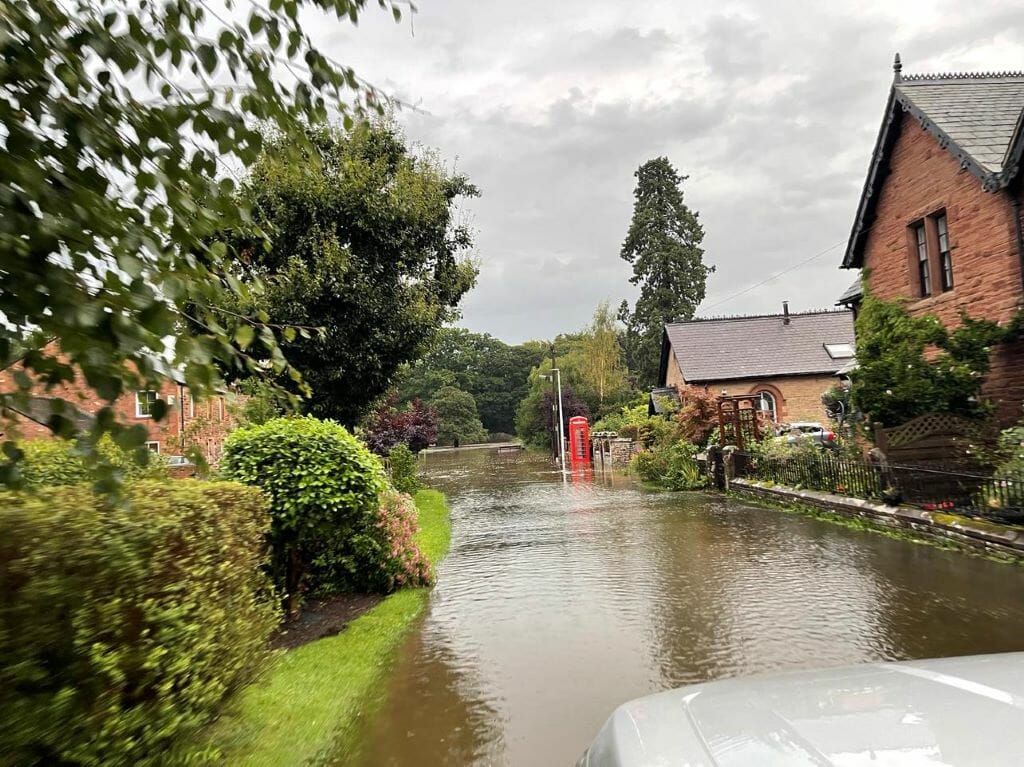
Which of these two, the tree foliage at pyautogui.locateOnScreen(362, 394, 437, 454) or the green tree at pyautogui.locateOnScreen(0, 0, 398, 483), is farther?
the tree foliage at pyautogui.locateOnScreen(362, 394, 437, 454)

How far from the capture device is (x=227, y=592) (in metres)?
3.61

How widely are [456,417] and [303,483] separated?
5999 centimetres

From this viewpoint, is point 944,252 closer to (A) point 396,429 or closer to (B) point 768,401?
(A) point 396,429

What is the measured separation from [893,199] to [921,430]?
6.42m

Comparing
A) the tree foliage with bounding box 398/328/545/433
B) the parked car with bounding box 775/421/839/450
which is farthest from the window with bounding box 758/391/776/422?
the tree foliage with bounding box 398/328/545/433

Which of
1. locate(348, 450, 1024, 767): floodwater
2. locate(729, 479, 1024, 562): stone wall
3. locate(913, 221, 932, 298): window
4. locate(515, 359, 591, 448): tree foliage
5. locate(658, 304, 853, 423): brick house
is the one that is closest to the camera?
locate(348, 450, 1024, 767): floodwater

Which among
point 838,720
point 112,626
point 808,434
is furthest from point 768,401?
point 112,626

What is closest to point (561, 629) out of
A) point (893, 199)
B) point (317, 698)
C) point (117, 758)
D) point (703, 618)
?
point (703, 618)

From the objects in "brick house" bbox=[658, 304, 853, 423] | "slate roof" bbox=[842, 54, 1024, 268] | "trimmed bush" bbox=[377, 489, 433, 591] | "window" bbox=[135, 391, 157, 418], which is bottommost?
"trimmed bush" bbox=[377, 489, 433, 591]

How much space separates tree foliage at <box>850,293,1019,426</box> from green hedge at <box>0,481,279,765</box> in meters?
12.0

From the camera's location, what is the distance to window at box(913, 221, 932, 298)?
13797mm

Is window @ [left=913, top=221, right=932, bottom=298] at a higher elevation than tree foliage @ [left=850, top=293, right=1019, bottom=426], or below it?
higher

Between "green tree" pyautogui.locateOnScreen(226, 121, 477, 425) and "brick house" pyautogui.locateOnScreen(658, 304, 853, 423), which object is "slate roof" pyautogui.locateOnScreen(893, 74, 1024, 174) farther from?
"brick house" pyautogui.locateOnScreen(658, 304, 853, 423)

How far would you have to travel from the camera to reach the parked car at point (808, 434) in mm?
17094
